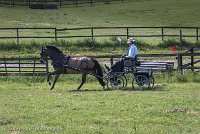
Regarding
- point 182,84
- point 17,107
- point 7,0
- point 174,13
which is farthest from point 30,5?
point 17,107

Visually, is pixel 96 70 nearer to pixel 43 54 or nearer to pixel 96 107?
pixel 43 54

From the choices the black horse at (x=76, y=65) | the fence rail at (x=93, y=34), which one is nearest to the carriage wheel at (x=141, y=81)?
the black horse at (x=76, y=65)

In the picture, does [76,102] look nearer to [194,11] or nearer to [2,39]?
[2,39]

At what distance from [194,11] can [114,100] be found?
55746mm

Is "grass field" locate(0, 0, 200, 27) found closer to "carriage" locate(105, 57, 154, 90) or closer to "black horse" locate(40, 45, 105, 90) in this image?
"black horse" locate(40, 45, 105, 90)

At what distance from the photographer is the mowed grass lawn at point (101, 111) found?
1013 centimetres

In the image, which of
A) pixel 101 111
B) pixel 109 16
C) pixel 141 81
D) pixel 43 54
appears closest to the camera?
pixel 101 111

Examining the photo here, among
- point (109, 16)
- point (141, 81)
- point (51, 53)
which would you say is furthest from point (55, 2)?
point (141, 81)

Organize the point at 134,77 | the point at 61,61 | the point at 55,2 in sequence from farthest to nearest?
the point at 55,2
the point at 61,61
the point at 134,77

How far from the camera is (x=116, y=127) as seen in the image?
33.4 feet

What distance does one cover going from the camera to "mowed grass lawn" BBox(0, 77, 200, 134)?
10.1 meters

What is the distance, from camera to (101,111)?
12.1 meters

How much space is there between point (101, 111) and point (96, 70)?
624 centimetres

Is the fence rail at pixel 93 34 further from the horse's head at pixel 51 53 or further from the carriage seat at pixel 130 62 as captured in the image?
the carriage seat at pixel 130 62
